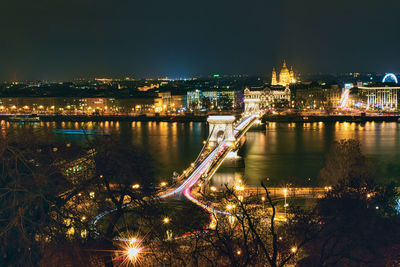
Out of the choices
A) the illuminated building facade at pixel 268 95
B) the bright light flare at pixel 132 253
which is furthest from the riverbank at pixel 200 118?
the bright light flare at pixel 132 253

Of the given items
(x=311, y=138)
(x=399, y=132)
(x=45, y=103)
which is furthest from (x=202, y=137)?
(x=45, y=103)

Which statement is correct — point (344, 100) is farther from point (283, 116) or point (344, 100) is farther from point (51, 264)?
point (51, 264)

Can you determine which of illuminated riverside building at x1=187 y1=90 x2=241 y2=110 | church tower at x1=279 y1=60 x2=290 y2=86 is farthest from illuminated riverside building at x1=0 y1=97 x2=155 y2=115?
church tower at x1=279 y1=60 x2=290 y2=86

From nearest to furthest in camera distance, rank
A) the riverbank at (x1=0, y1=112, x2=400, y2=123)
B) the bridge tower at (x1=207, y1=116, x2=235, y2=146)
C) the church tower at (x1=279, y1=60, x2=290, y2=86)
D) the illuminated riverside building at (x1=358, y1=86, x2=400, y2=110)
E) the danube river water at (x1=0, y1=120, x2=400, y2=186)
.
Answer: the danube river water at (x1=0, y1=120, x2=400, y2=186), the bridge tower at (x1=207, y1=116, x2=235, y2=146), the riverbank at (x1=0, y1=112, x2=400, y2=123), the illuminated riverside building at (x1=358, y1=86, x2=400, y2=110), the church tower at (x1=279, y1=60, x2=290, y2=86)

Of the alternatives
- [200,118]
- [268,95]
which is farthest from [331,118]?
[268,95]

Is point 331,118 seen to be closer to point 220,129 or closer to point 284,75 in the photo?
point 220,129

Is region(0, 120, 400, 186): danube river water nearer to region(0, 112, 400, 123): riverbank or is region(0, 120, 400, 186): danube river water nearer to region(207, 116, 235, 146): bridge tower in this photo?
region(207, 116, 235, 146): bridge tower

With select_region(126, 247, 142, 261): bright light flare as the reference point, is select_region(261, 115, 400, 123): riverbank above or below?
below
